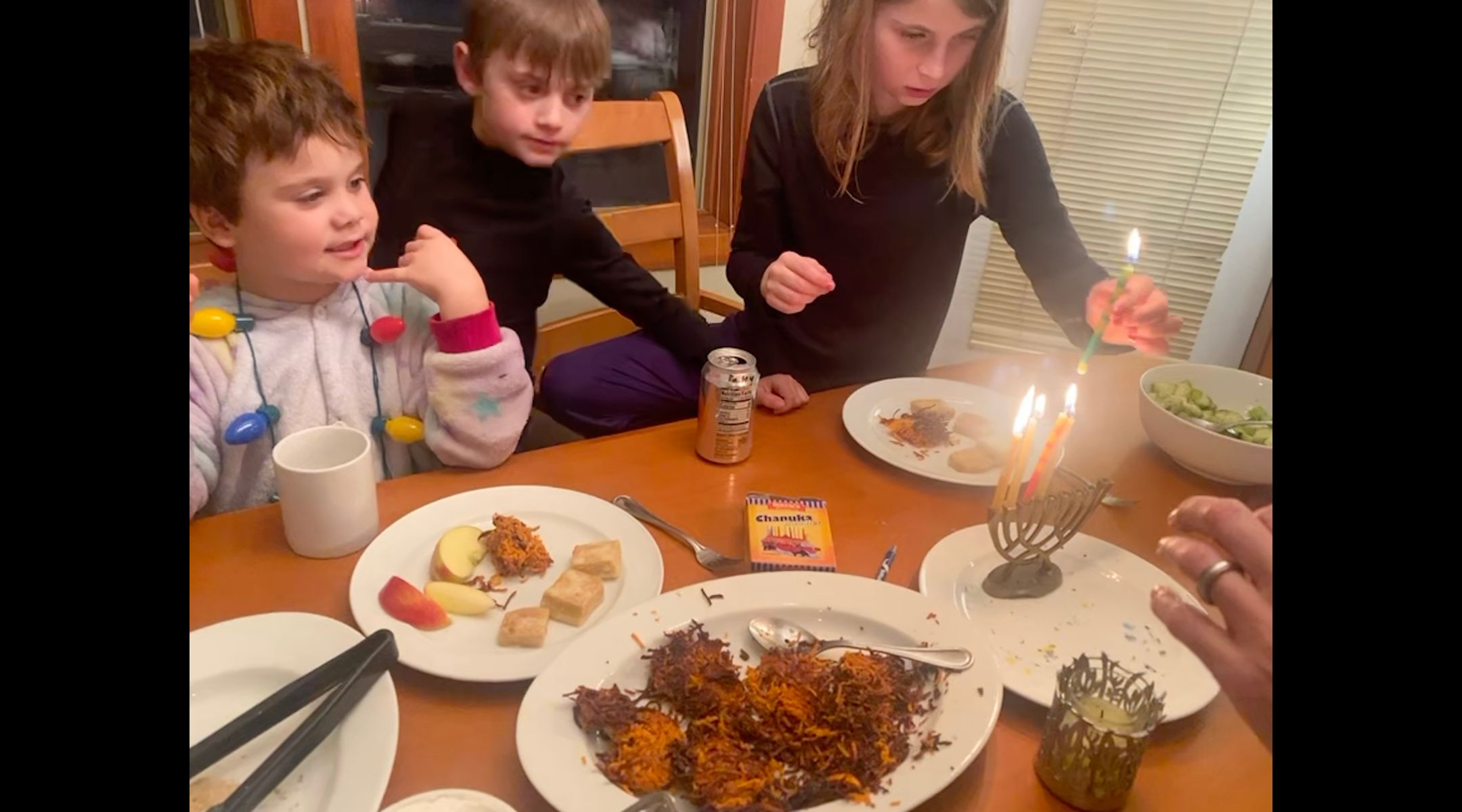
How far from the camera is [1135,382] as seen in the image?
978mm

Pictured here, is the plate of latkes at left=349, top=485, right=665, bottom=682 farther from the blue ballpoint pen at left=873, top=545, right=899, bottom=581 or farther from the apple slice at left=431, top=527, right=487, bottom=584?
the blue ballpoint pen at left=873, top=545, right=899, bottom=581

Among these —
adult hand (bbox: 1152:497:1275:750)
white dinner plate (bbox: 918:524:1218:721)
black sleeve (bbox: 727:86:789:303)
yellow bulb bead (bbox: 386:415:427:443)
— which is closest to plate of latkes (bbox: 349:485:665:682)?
yellow bulb bead (bbox: 386:415:427:443)

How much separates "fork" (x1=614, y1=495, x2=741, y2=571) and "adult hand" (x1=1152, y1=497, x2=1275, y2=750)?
1.02 ft

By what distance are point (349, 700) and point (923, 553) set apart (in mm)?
403

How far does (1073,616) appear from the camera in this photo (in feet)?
1.88

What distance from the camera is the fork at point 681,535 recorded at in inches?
23.4

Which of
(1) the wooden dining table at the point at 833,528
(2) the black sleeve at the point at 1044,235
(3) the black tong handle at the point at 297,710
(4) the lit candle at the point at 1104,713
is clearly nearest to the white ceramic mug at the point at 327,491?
(1) the wooden dining table at the point at 833,528

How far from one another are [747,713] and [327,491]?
30 cm

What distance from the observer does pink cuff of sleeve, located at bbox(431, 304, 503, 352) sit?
69 cm

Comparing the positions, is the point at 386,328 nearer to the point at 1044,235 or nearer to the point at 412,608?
the point at 412,608

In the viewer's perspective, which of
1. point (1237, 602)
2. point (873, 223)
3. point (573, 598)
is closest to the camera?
point (1237, 602)

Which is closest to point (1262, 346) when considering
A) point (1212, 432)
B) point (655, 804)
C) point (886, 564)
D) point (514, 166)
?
point (1212, 432)
